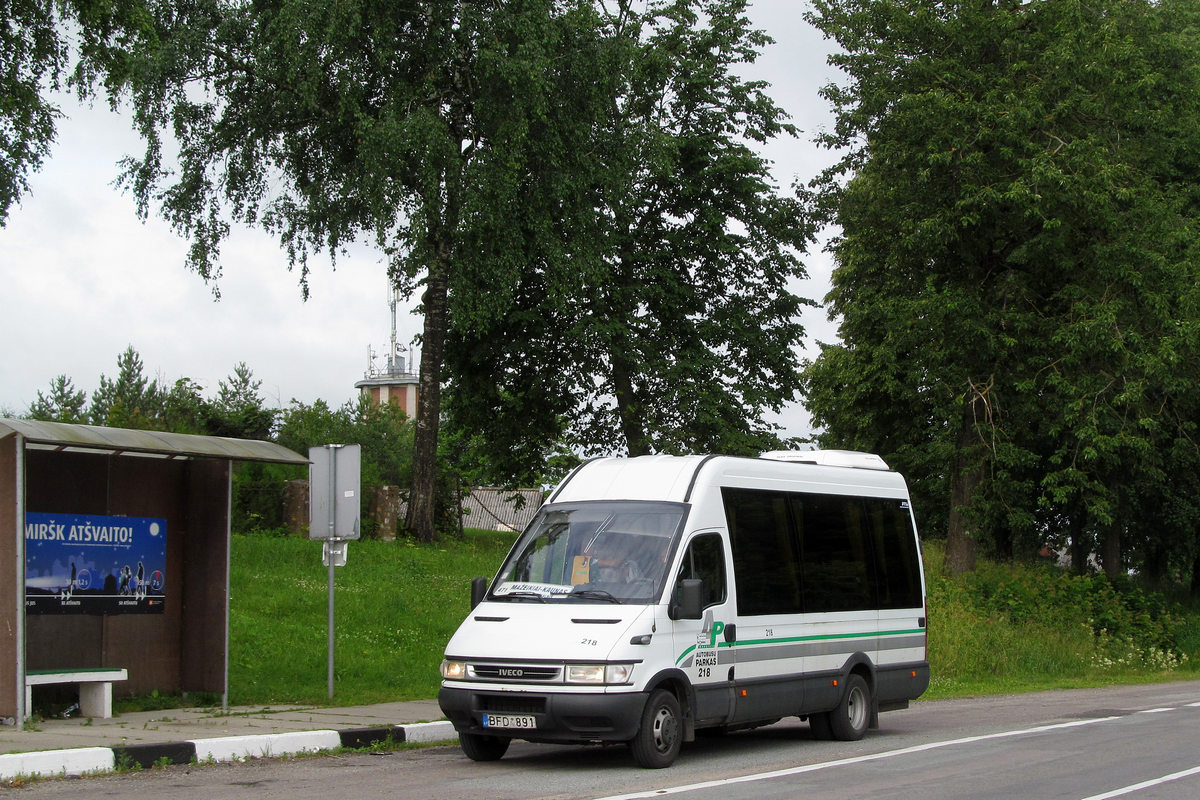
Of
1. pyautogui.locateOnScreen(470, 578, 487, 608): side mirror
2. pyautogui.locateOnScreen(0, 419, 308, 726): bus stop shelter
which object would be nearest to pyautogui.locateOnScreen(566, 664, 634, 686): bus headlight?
pyautogui.locateOnScreen(470, 578, 487, 608): side mirror

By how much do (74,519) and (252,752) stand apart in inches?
138

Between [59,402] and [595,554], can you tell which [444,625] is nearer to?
[595,554]

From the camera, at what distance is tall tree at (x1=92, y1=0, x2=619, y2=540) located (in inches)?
1086

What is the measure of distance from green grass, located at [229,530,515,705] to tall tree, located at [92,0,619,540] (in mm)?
6505

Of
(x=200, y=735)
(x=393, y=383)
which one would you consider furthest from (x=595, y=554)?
(x=393, y=383)

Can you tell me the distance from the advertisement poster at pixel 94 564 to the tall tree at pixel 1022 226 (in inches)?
836

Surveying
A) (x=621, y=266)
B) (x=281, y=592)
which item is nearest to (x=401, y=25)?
(x=621, y=266)

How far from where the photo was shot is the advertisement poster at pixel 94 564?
12344 millimetres

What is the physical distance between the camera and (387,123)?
27016 millimetres

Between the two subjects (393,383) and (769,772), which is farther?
(393,383)

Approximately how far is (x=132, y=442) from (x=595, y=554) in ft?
14.8

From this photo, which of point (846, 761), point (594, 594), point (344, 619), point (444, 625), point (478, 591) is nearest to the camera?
point (594, 594)

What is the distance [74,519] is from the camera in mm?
12742

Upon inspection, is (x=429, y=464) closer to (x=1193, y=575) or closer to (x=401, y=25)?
(x=401, y=25)
